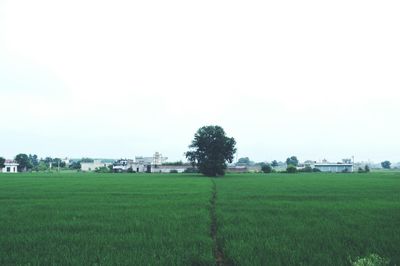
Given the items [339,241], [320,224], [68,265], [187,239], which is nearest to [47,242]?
[68,265]

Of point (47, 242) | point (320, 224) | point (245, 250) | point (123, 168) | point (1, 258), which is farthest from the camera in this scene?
point (123, 168)

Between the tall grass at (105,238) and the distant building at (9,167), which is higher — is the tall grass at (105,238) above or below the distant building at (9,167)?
below

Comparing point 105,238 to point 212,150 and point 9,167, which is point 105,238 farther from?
point 9,167

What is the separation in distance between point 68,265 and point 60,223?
20.6 feet

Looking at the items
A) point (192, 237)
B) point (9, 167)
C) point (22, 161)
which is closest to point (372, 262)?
point (192, 237)

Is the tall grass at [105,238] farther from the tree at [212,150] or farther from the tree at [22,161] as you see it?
the tree at [22,161]

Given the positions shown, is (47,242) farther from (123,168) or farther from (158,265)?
(123,168)

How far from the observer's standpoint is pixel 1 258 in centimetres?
915

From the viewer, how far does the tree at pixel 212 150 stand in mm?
80438

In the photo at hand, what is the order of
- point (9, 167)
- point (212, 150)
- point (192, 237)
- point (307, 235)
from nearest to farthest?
point (192, 237) → point (307, 235) → point (212, 150) → point (9, 167)

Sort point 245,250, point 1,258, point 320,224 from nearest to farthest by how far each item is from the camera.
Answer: point 1,258
point 245,250
point 320,224

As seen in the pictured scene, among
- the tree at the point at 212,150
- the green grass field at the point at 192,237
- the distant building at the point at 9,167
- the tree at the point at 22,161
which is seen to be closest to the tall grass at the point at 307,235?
the green grass field at the point at 192,237

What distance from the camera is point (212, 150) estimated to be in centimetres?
8162

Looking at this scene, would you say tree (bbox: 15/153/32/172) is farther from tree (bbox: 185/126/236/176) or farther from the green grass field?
the green grass field
